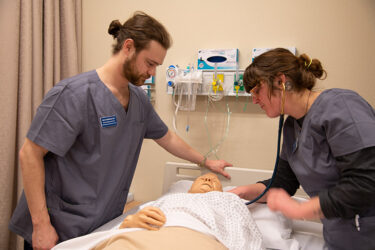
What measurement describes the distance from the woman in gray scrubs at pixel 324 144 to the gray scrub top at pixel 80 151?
65 centimetres

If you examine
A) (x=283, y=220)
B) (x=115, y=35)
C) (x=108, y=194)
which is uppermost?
(x=115, y=35)

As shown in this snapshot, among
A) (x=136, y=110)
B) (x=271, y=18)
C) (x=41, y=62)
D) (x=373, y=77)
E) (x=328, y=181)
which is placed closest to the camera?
(x=328, y=181)

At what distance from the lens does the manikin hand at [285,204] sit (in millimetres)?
979

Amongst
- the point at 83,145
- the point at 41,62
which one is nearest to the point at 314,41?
the point at 83,145

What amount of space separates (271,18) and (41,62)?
1.56 m

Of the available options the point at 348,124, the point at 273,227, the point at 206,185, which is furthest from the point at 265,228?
the point at 348,124

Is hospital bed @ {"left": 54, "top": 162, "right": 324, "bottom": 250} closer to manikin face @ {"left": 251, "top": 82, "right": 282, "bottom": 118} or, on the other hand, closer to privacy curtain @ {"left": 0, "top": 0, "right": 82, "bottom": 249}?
manikin face @ {"left": 251, "top": 82, "right": 282, "bottom": 118}

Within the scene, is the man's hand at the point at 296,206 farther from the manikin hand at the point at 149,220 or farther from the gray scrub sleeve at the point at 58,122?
the gray scrub sleeve at the point at 58,122

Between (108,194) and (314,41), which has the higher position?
(314,41)

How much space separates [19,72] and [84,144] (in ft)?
3.09

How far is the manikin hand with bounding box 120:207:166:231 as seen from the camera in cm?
111

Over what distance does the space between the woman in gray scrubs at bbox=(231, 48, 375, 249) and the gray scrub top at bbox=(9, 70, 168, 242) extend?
65 cm

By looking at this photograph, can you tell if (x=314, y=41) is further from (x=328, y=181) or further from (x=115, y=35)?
(x=115, y=35)

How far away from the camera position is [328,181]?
1.06 m
